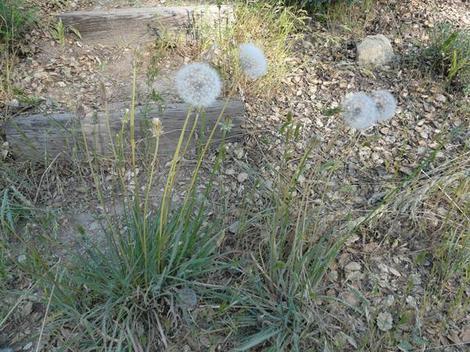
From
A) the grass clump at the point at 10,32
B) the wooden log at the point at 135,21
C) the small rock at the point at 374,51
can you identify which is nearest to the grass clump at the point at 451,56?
the small rock at the point at 374,51

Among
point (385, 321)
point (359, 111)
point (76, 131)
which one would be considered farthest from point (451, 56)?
point (76, 131)

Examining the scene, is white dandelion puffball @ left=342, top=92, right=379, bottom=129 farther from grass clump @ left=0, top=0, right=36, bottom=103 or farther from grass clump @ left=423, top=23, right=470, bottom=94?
grass clump @ left=0, top=0, right=36, bottom=103

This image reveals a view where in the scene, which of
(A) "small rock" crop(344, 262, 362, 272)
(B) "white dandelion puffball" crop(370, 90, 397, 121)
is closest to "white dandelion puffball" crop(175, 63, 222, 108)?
(B) "white dandelion puffball" crop(370, 90, 397, 121)

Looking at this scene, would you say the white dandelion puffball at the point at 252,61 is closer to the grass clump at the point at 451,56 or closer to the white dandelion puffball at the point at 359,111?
the white dandelion puffball at the point at 359,111

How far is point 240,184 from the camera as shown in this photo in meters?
2.36

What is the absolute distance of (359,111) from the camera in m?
1.59

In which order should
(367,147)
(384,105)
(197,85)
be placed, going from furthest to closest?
(367,147)
(384,105)
(197,85)

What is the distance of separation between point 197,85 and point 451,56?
2020 mm

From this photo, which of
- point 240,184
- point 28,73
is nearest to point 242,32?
point 240,184

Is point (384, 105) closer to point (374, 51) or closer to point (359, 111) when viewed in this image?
point (359, 111)

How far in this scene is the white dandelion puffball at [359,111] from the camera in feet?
5.20

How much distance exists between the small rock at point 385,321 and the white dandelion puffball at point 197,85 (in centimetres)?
112

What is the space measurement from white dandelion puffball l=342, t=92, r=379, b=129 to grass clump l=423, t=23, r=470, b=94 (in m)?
1.53

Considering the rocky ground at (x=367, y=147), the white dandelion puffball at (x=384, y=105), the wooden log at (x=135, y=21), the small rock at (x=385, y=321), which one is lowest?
the small rock at (x=385, y=321)
